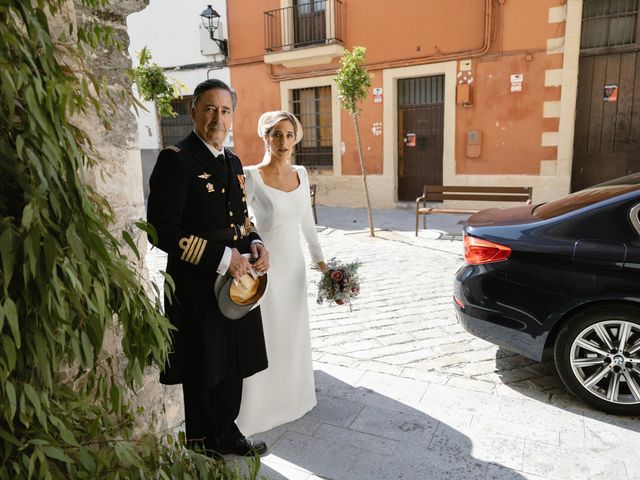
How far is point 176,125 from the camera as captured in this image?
16.9 metres

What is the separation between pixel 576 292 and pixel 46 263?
3160mm

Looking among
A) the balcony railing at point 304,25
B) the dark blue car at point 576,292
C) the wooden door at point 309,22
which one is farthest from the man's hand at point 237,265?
the wooden door at point 309,22

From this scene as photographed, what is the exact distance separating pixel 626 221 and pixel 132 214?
9.64ft

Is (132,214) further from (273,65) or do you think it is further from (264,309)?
(273,65)

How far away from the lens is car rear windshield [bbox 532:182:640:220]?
137 inches

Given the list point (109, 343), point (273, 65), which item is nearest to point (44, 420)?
point (109, 343)

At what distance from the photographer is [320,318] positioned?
213 inches

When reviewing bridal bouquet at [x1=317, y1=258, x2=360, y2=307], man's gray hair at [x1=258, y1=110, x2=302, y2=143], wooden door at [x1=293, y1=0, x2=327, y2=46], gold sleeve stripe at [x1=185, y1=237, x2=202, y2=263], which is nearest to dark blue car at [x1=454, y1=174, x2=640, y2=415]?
bridal bouquet at [x1=317, y1=258, x2=360, y2=307]

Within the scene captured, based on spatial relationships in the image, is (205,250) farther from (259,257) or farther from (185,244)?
(259,257)

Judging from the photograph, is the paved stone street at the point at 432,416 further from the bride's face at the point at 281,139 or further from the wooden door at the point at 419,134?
the wooden door at the point at 419,134

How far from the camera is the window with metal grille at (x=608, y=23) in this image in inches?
422

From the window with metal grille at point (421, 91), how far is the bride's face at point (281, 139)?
10.7 meters

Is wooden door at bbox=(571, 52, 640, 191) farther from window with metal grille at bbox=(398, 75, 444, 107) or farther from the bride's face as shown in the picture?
the bride's face

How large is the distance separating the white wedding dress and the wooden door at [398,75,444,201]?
10.5 m
